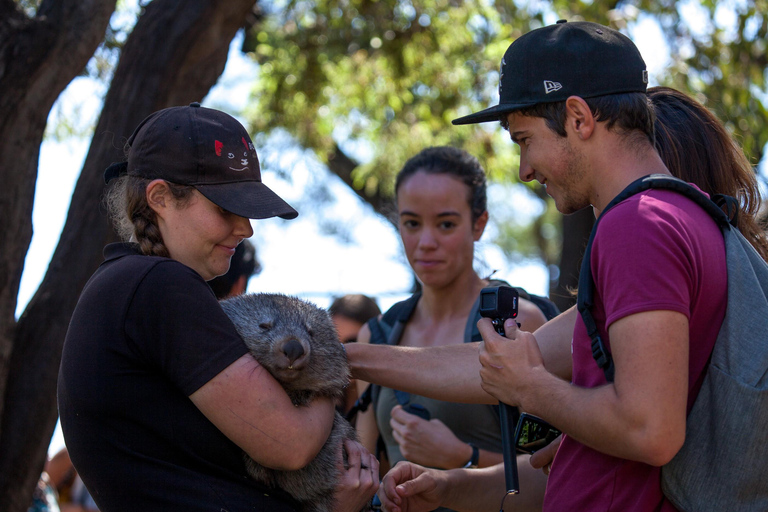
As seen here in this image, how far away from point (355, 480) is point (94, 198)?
7.82ft

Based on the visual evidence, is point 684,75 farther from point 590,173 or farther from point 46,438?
point 46,438

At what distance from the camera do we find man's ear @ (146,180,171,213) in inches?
91.8

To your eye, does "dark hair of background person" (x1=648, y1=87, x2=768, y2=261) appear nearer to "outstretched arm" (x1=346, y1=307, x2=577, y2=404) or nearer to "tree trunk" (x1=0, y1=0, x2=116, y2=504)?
"outstretched arm" (x1=346, y1=307, x2=577, y2=404)

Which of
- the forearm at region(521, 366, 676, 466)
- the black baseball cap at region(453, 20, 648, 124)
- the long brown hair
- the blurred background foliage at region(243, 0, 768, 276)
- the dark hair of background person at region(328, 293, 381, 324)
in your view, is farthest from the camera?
the blurred background foliage at region(243, 0, 768, 276)

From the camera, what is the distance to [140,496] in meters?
2.12

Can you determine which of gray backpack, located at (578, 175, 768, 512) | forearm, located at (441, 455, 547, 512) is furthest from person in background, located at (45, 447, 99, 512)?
gray backpack, located at (578, 175, 768, 512)

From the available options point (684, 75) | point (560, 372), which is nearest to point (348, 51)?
point (684, 75)

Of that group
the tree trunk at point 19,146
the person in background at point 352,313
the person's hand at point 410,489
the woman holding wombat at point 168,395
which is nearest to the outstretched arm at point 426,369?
the person's hand at point 410,489

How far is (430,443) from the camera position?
11.1 ft

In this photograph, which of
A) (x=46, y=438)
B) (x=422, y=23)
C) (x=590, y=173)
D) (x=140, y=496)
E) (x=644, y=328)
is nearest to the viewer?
(x=644, y=328)

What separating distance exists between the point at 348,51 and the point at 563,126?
6.72 metres

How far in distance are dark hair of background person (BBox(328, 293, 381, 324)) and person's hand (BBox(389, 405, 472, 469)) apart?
261 cm

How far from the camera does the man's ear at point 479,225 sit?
4348mm

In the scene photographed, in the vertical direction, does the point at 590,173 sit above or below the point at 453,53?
below
